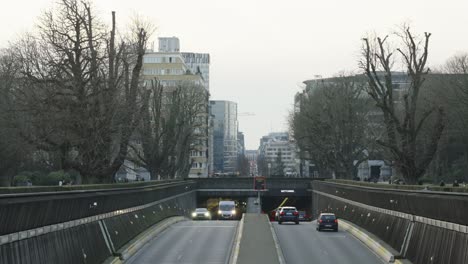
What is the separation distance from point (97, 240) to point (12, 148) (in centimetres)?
2762

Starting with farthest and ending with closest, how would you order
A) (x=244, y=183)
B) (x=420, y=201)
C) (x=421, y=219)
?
(x=244, y=183)
(x=421, y=219)
(x=420, y=201)

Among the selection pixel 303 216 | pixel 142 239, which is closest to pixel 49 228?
pixel 142 239

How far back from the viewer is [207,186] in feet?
343

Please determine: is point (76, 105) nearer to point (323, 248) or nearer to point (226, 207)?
point (323, 248)

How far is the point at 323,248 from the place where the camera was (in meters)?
42.4

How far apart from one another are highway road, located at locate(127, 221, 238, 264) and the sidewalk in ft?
3.50

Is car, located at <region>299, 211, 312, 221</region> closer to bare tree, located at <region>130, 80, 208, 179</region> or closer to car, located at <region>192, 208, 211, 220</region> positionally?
car, located at <region>192, 208, 211, 220</region>

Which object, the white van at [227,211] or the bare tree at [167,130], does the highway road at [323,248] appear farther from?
the white van at [227,211]

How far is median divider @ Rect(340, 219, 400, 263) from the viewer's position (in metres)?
35.5

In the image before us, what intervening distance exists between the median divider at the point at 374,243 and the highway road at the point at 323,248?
34 centimetres

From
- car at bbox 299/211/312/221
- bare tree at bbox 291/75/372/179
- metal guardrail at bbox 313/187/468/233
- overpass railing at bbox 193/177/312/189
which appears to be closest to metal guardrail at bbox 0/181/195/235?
metal guardrail at bbox 313/187/468/233

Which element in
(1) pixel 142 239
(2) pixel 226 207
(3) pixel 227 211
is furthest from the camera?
(2) pixel 226 207

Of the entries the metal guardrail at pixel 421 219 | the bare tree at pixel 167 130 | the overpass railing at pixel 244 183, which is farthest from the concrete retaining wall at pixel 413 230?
the overpass railing at pixel 244 183

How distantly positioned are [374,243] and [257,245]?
22.8ft
